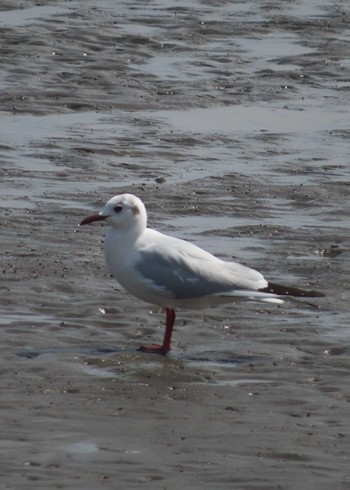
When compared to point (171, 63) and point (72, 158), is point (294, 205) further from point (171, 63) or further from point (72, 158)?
point (171, 63)

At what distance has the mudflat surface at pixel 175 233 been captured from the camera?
282 inches

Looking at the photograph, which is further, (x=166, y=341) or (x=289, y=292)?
(x=289, y=292)

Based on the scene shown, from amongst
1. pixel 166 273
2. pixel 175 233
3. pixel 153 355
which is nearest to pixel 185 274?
pixel 166 273

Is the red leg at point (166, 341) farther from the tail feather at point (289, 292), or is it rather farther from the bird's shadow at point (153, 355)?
the tail feather at point (289, 292)

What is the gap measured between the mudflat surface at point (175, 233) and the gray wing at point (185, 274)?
0.35 meters

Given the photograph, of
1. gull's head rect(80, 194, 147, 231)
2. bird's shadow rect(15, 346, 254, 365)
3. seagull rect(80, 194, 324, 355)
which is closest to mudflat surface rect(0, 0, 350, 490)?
bird's shadow rect(15, 346, 254, 365)

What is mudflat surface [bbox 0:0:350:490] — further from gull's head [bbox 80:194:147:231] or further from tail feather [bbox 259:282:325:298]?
Answer: gull's head [bbox 80:194:147:231]

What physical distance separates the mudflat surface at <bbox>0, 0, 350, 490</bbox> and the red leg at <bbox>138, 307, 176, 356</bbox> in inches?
3.5

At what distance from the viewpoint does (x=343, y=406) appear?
7902 mm

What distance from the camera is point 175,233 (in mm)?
11445

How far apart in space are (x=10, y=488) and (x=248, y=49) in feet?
43.1

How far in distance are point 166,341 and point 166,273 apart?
396mm

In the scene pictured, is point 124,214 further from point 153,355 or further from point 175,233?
point 175,233

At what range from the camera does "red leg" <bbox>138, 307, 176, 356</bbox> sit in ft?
28.7
